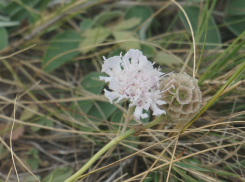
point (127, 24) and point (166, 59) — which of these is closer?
point (166, 59)

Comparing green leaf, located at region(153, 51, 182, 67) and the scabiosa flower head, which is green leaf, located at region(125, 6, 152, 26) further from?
the scabiosa flower head

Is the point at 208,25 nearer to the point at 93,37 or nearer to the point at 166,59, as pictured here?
the point at 166,59

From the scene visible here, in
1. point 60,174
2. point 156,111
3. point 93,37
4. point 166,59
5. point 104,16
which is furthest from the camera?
point 104,16

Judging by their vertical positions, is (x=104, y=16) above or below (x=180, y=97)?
above

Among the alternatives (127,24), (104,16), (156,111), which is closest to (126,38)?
(127,24)

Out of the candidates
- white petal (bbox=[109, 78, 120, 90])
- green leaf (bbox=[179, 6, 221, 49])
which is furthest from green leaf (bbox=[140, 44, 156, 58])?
white petal (bbox=[109, 78, 120, 90])

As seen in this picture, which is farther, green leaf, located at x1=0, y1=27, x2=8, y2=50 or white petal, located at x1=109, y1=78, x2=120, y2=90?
green leaf, located at x1=0, y1=27, x2=8, y2=50
